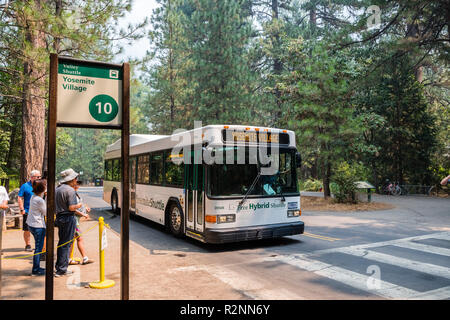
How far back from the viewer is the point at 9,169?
21234 mm

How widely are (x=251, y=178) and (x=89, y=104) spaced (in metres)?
5.21

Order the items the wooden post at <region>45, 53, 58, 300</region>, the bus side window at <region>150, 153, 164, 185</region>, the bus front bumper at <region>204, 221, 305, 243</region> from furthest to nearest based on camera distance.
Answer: the bus side window at <region>150, 153, 164, 185</region> → the bus front bumper at <region>204, 221, 305, 243</region> → the wooden post at <region>45, 53, 58, 300</region>

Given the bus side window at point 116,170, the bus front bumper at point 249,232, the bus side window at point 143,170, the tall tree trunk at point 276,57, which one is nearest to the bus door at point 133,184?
the bus side window at point 143,170

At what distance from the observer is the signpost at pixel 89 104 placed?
405 cm

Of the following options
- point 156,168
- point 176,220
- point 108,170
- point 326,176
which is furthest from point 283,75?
point 176,220

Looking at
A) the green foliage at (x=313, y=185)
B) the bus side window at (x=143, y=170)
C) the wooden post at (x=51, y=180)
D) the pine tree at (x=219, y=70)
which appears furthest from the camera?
the green foliage at (x=313, y=185)

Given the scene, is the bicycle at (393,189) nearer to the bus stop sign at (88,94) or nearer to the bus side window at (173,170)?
the bus side window at (173,170)

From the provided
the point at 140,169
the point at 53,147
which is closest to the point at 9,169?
the point at 140,169

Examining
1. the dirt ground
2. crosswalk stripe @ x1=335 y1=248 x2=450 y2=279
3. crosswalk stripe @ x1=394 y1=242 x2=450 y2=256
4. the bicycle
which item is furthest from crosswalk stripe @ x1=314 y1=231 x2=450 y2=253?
the bicycle

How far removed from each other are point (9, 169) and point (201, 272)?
19.2 metres

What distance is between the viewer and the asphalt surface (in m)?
5.60

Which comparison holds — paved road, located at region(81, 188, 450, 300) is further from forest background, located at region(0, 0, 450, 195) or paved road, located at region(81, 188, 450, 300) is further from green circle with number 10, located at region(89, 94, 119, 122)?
forest background, located at region(0, 0, 450, 195)

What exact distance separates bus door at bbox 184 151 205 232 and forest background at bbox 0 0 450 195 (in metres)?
4.72

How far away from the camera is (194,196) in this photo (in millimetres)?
9078
